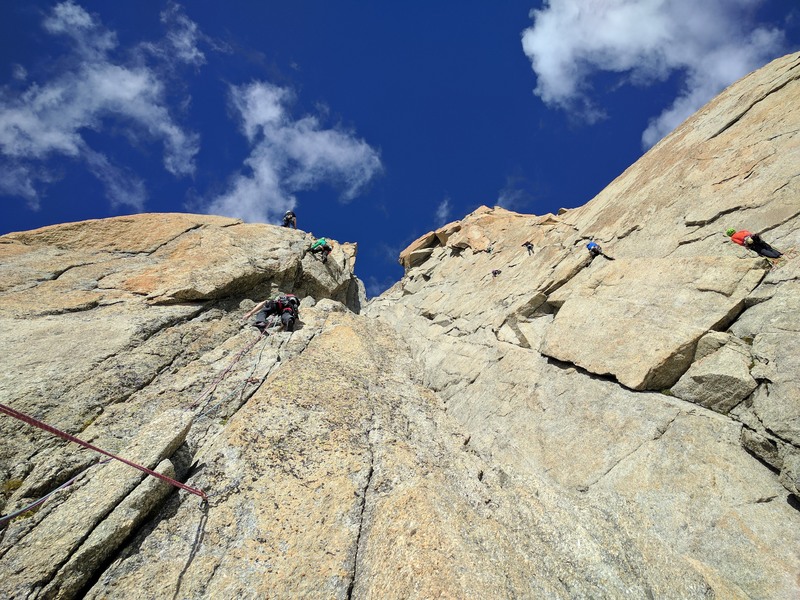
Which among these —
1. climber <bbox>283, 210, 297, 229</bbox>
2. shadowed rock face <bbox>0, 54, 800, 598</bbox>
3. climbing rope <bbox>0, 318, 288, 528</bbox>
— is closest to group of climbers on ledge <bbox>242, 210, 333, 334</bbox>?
climbing rope <bbox>0, 318, 288, 528</bbox>

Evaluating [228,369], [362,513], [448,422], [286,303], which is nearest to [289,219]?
[286,303]

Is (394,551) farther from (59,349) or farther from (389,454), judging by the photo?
(59,349)

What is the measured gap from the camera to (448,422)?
12.5 m

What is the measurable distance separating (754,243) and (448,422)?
10.1 meters

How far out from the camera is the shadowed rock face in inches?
259

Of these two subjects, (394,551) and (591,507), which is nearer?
(394,551)

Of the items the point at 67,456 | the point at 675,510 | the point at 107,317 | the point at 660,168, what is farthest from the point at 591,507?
the point at 660,168

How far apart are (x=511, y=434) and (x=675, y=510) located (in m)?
4.31

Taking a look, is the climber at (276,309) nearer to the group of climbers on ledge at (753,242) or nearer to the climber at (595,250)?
the climber at (595,250)

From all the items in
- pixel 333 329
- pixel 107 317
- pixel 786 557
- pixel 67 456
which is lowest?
pixel 786 557

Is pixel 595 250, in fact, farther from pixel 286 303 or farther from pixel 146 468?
pixel 146 468

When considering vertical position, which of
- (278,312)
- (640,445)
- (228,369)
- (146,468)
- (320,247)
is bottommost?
(640,445)

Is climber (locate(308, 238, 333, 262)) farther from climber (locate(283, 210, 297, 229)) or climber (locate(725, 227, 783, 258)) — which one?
climber (locate(725, 227, 783, 258))

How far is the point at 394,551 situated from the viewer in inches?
262
